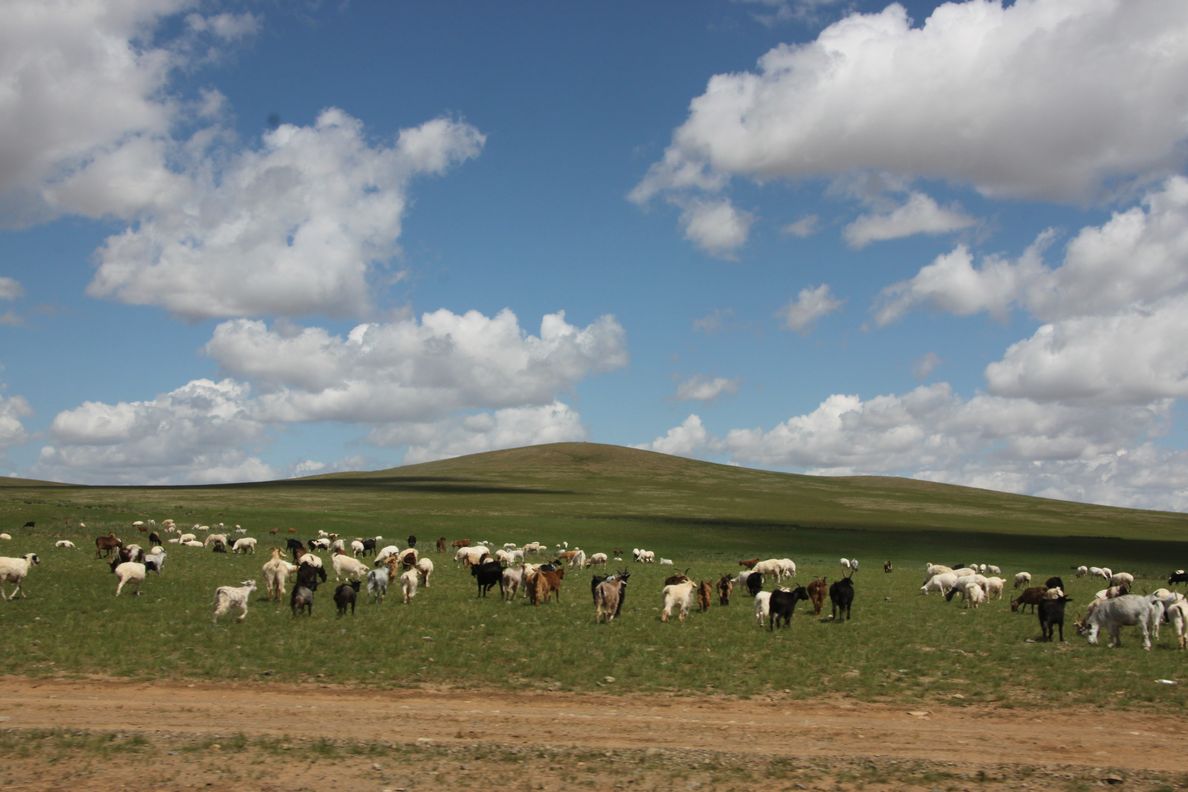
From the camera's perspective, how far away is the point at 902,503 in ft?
497

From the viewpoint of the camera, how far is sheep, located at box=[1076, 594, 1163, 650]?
77.3ft

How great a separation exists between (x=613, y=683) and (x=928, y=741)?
21.8 ft

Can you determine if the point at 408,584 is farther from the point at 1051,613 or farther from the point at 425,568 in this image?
the point at 1051,613

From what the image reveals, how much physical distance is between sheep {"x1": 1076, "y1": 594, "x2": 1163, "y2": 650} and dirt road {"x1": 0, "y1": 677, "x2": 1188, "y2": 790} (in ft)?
25.6

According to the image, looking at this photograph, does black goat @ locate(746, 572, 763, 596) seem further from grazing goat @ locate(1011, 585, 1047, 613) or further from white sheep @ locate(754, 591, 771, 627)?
grazing goat @ locate(1011, 585, 1047, 613)

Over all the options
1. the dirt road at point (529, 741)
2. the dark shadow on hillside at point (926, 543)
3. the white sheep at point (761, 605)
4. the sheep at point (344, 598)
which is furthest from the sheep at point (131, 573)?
the dark shadow on hillside at point (926, 543)

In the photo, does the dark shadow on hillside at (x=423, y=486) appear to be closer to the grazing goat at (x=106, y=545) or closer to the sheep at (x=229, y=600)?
the grazing goat at (x=106, y=545)

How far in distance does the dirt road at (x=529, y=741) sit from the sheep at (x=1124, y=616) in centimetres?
779

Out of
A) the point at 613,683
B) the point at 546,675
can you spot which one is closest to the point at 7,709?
the point at 546,675

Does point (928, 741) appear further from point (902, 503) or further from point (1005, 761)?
point (902, 503)

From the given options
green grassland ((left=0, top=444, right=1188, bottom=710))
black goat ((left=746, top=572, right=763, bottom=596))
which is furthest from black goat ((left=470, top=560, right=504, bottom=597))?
black goat ((left=746, top=572, right=763, bottom=596))

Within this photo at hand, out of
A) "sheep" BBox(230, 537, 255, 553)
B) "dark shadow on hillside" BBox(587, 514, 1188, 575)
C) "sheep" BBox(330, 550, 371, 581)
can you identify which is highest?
"sheep" BBox(330, 550, 371, 581)

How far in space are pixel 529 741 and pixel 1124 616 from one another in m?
18.0

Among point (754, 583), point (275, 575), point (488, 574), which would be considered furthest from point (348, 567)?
point (754, 583)
